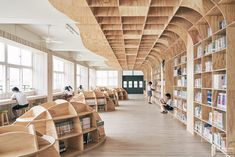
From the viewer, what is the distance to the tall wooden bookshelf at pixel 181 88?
27.9 feet

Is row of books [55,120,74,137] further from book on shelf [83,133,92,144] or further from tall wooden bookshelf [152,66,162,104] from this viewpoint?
tall wooden bookshelf [152,66,162,104]

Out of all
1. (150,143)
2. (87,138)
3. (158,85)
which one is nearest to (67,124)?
(87,138)

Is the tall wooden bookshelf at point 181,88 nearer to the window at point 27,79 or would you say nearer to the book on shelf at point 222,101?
the book on shelf at point 222,101

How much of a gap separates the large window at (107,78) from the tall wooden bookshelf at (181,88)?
22.5 metres

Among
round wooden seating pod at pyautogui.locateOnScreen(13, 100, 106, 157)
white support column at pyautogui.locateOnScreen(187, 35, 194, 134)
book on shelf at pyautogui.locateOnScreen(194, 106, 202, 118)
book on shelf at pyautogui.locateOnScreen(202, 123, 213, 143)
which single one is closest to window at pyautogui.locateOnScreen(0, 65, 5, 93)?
round wooden seating pod at pyautogui.locateOnScreen(13, 100, 106, 157)

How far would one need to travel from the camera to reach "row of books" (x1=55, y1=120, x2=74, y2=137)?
17.6ft

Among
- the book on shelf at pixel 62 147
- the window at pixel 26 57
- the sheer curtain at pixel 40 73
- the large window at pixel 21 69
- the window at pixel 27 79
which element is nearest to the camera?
the book on shelf at pixel 62 147

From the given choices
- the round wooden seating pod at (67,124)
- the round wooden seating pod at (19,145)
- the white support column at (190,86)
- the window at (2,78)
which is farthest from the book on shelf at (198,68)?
the window at (2,78)

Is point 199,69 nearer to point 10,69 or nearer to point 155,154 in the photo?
point 155,154

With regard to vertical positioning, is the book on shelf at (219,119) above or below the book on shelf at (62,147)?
above

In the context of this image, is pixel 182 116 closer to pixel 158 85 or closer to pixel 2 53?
pixel 158 85

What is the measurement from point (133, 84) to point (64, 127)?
27.7 m

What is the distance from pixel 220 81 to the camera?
490 centimetres

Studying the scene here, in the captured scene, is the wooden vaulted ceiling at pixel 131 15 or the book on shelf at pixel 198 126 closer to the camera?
the wooden vaulted ceiling at pixel 131 15
